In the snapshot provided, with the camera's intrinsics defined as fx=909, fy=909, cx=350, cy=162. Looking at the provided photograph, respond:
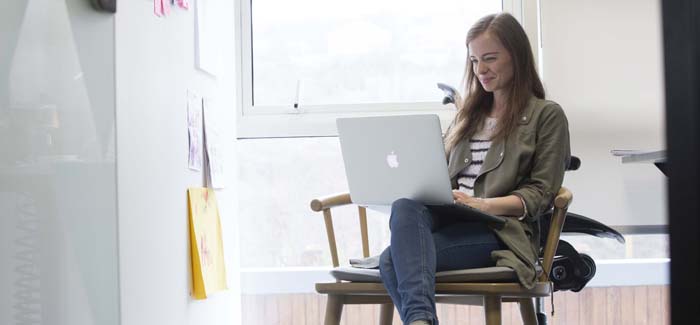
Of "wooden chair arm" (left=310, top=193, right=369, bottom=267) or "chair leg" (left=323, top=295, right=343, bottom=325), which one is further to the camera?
"wooden chair arm" (left=310, top=193, right=369, bottom=267)

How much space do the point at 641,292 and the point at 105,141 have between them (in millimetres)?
2020

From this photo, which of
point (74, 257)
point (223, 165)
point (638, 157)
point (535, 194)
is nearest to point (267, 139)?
point (223, 165)

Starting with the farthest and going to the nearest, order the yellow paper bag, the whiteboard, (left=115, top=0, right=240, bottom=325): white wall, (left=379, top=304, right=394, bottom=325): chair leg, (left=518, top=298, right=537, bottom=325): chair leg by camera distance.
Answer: the yellow paper bag, (left=379, top=304, right=394, bottom=325): chair leg, (left=518, top=298, right=537, bottom=325): chair leg, (left=115, top=0, right=240, bottom=325): white wall, the whiteboard

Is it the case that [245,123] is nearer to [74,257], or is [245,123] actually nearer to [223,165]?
[223,165]

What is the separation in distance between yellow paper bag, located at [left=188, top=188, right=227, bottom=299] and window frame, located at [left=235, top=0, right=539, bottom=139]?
519 millimetres

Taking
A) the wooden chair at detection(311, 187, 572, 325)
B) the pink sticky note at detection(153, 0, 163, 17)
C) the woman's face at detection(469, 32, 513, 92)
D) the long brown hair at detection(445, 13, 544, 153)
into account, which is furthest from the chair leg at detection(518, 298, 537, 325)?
the pink sticky note at detection(153, 0, 163, 17)

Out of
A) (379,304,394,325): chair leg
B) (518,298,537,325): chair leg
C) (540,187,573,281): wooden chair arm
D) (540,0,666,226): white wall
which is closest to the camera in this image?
(540,187,573,281): wooden chair arm

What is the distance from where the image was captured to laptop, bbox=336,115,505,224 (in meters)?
1.89

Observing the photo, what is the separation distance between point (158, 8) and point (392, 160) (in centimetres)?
60

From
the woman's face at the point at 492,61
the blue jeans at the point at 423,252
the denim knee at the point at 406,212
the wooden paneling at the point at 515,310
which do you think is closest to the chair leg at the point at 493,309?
the blue jeans at the point at 423,252

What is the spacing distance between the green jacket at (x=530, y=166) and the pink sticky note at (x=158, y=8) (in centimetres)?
81

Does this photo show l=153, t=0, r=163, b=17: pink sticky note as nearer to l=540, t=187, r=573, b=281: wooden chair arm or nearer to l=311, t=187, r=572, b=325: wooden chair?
l=311, t=187, r=572, b=325: wooden chair

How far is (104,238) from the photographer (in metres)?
1.46

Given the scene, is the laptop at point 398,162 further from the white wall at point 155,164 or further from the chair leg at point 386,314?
the white wall at point 155,164
